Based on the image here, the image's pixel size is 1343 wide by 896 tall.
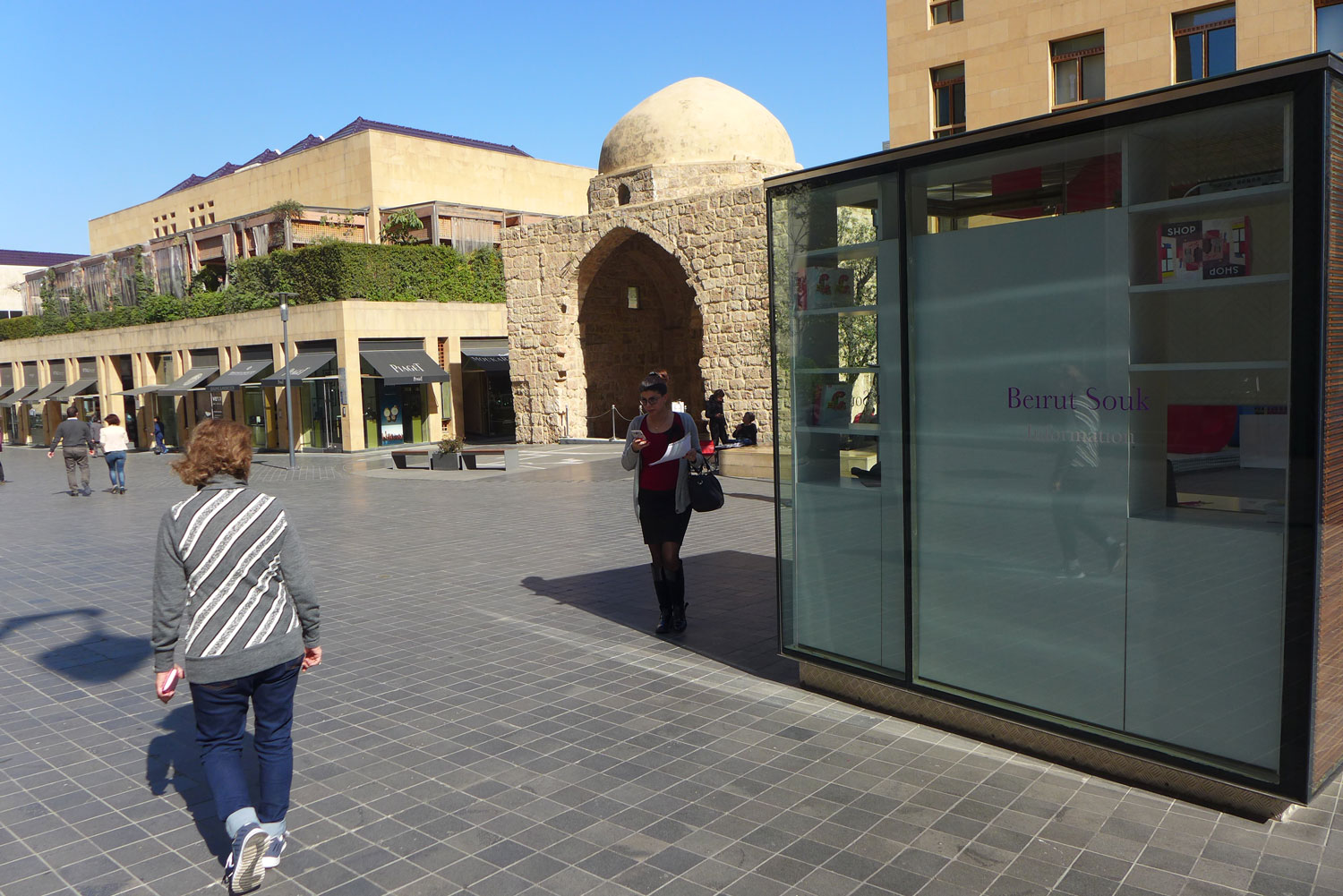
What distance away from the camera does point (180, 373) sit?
3516 centimetres

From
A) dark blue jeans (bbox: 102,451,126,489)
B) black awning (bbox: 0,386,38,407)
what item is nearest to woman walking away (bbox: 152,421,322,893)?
dark blue jeans (bbox: 102,451,126,489)

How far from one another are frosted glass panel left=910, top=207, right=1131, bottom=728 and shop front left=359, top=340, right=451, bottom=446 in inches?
1012

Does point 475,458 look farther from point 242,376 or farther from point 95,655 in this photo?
point 95,655

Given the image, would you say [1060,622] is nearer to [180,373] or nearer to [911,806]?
[911,806]

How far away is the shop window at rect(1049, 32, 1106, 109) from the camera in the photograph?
78.4ft

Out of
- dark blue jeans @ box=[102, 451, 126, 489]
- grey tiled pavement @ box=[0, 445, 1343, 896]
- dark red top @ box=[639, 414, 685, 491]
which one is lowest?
grey tiled pavement @ box=[0, 445, 1343, 896]

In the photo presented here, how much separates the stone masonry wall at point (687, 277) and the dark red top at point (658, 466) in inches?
626

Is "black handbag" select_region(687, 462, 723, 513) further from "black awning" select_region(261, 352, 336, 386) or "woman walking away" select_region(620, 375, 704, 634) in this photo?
"black awning" select_region(261, 352, 336, 386)

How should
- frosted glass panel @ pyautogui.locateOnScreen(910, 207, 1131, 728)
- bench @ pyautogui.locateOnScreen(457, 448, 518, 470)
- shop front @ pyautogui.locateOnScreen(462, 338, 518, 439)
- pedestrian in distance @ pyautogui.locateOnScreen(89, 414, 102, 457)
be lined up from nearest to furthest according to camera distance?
1. frosted glass panel @ pyautogui.locateOnScreen(910, 207, 1131, 728)
2. bench @ pyautogui.locateOnScreen(457, 448, 518, 470)
3. pedestrian in distance @ pyautogui.locateOnScreen(89, 414, 102, 457)
4. shop front @ pyautogui.locateOnScreen(462, 338, 518, 439)

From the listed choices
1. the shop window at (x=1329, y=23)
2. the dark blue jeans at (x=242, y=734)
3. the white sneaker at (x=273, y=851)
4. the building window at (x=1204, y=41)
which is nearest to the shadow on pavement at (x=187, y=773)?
the white sneaker at (x=273, y=851)

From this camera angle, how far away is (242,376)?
31297mm

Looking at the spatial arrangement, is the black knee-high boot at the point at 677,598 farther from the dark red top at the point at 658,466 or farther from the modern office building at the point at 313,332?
the modern office building at the point at 313,332

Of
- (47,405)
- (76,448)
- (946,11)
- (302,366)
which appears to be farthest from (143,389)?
(946,11)

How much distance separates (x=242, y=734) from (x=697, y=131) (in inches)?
968
